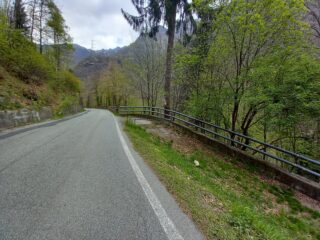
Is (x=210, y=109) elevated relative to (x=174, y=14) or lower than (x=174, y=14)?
lower

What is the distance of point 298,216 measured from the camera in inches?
162

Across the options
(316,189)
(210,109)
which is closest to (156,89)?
(210,109)

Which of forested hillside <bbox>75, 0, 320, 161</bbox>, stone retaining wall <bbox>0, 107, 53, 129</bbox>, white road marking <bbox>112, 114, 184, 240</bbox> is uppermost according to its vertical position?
forested hillside <bbox>75, 0, 320, 161</bbox>

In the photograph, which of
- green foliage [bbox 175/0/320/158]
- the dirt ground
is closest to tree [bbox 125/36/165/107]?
the dirt ground

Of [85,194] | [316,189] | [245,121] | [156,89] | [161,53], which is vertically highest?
[161,53]

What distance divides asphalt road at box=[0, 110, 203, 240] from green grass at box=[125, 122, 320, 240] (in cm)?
29

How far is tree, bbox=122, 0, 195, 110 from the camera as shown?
11.5m

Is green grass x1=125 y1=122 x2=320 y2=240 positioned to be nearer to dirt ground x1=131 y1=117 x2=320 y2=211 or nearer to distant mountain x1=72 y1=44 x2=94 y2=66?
dirt ground x1=131 y1=117 x2=320 y2=211

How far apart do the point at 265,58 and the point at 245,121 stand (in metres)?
2.79

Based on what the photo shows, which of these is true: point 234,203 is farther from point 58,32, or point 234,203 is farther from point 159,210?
point 58,32

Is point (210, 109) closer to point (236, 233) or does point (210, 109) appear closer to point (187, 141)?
point (187, 141)

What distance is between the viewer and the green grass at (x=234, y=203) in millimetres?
2416

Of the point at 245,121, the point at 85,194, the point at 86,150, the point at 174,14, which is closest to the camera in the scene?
the point at 85,194

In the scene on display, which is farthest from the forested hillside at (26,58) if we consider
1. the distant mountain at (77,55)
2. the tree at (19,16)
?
the distant mountain at (77,55)
